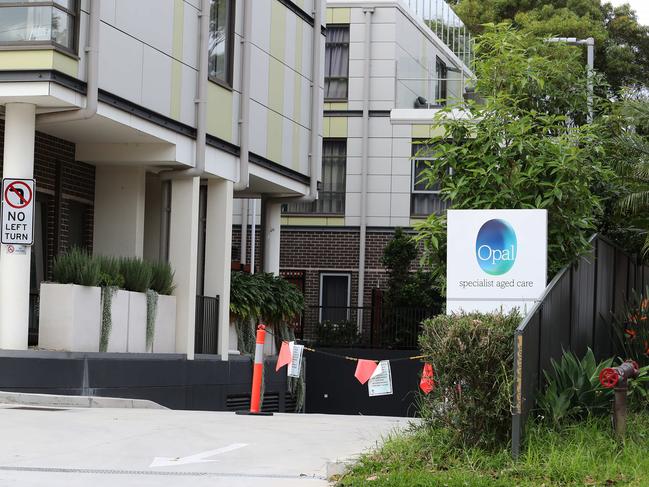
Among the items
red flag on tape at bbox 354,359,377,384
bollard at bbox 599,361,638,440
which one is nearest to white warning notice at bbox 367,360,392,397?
red flag on tape at bbox 354,359,377,384

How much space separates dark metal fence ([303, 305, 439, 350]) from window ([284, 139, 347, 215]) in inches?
136

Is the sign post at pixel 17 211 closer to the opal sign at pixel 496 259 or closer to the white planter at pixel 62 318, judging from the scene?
the white planter at pixel 62 318

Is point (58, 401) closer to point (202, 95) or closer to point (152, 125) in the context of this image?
point (152, 125)

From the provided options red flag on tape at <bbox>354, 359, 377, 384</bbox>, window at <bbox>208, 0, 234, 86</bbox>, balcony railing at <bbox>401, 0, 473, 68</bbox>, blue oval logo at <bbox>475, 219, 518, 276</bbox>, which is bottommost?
red flag on tape at <bbox>354, 359, 377, 384</bbox>

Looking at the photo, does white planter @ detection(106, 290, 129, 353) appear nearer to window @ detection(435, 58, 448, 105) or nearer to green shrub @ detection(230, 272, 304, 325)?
green shrub @ detection(230, 272, 304, 325)

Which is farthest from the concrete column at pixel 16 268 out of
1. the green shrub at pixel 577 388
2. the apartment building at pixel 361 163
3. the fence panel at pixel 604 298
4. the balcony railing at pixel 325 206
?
the balcony railing at pixel 325 206

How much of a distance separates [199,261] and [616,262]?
9606mm

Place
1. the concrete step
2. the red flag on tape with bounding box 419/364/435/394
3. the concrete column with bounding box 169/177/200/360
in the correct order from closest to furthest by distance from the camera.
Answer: the red flag on tape with bounding box 419/364/435/394 < the concrete step < the concrete column with bounding box 169/177/200/360

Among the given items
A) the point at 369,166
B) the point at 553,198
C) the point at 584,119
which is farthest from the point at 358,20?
the point at 553,198

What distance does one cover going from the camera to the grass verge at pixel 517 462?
913 cm

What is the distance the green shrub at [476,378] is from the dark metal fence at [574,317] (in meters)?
0.17

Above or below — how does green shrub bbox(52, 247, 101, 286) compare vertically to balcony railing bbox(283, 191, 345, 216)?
below

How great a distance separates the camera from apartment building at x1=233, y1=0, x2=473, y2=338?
34094mm

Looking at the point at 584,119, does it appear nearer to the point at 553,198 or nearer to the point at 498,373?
the point at 553,198
